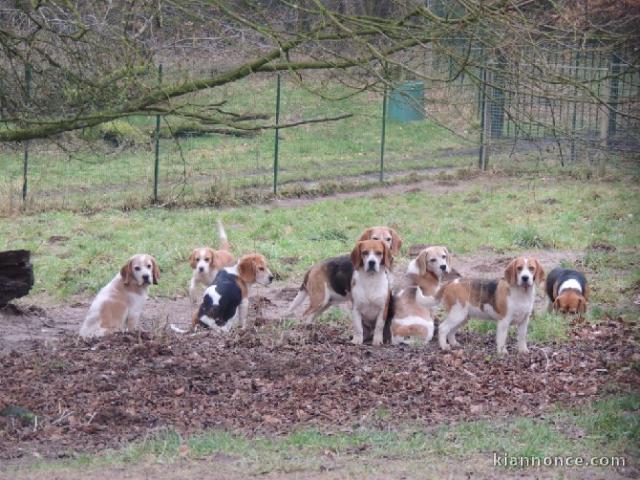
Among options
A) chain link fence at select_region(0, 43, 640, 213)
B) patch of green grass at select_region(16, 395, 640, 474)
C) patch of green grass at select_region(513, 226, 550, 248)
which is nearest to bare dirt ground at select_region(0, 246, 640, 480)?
patch of green grass at select_region(16, 395, 640, 474)

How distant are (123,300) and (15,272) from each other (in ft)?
3.59

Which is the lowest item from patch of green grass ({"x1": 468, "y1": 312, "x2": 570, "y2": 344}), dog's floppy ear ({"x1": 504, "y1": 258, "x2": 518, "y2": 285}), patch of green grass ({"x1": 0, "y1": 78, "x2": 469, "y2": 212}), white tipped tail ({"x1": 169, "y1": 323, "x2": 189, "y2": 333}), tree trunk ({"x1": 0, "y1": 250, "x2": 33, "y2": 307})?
white tipped tail ({"x1": 169, "y1": 323, "x2": 189, "y2": 333})

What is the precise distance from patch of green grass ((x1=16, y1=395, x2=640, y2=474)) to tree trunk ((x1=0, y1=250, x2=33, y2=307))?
156 inches

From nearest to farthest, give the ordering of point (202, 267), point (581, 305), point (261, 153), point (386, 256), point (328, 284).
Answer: point (386, 256)
point (328, 284)
point (581, 305)
point (202, 267)
point (261, 153)

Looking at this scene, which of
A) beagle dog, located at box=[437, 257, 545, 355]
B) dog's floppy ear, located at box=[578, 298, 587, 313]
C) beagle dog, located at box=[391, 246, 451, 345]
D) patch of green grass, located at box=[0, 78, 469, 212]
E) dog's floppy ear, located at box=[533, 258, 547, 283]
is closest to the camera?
beagle dog, located at box=[437, 257, 545, 355]

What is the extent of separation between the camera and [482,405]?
8117 millimetres

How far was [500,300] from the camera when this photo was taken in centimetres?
991

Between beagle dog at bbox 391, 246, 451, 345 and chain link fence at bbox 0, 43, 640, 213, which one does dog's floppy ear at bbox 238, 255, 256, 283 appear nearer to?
beagle dog at bbox 391, 246, 451, 345

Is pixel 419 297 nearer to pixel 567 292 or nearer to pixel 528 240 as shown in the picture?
pixel 567 292

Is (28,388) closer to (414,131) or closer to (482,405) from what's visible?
(482,405)

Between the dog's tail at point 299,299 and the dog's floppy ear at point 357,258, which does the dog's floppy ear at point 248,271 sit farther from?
the dog's floppy ear at point 357,258

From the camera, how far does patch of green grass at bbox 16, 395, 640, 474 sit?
22.0 feet

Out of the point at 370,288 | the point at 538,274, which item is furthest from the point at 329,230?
the point at 538,274

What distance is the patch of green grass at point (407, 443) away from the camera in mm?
6699
